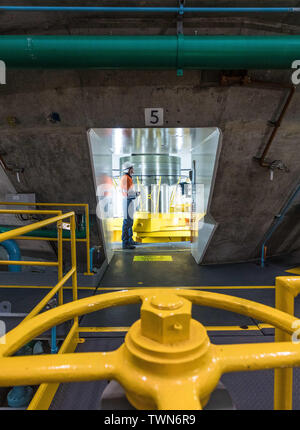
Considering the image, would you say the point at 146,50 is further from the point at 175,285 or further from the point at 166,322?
the point at 175,285

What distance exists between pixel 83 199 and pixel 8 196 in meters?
1.51

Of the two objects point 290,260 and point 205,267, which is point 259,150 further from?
point 290,260

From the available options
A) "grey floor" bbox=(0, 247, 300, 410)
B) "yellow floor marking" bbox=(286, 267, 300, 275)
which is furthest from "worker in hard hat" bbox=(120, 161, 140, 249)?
"yellow floor marking" bbox=(286, 267, 300, 275)

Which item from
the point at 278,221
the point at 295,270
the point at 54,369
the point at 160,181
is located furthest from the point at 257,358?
the point at 160,181

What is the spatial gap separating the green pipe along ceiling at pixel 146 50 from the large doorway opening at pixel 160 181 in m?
1.33

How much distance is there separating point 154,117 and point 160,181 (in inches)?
268

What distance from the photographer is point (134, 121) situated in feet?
12.9

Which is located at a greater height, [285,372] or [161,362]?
[161,362]

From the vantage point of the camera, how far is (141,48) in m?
2.84

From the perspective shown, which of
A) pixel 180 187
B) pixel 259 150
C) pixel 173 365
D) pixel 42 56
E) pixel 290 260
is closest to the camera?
pixel 173 365

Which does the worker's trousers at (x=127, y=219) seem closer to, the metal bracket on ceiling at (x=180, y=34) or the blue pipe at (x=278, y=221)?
the blue pipe at (x=278, y=221)

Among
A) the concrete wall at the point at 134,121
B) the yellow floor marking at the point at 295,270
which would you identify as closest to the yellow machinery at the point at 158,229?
the yellow floor marking at the point at 295,270

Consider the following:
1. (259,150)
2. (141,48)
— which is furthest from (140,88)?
(259,150)

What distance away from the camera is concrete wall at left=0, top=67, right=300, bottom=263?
11.7 ft
